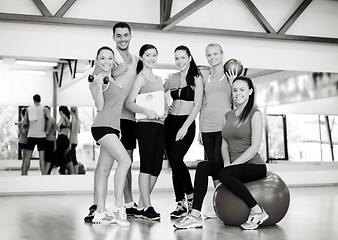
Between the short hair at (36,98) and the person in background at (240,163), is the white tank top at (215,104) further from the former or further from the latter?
the short hair at (36,98)

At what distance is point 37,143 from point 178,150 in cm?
362

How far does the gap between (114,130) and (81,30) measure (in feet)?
11.8

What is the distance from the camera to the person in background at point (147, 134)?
3922mm

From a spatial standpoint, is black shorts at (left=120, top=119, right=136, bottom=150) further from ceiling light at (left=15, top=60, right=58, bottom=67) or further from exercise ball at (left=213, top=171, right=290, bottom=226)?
ceiling light at (left=15, top=60, right=58, bottom=67)

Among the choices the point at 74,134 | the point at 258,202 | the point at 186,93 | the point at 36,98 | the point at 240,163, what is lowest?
the point at 258,202

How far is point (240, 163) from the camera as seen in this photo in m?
3.59

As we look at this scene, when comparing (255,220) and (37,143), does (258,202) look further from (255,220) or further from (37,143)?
(37,143)

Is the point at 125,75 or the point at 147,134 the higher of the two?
the point at 125,75

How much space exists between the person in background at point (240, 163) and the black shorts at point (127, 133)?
87cm

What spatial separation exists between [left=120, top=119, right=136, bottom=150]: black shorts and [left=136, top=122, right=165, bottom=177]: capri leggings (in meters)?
0.25

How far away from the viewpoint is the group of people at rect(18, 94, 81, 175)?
6832 mm

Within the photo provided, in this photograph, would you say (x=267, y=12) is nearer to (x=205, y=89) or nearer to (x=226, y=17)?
(x=226, y=17)

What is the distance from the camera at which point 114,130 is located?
378 centimetres

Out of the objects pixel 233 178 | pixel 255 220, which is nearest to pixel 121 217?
pixel 233 178
